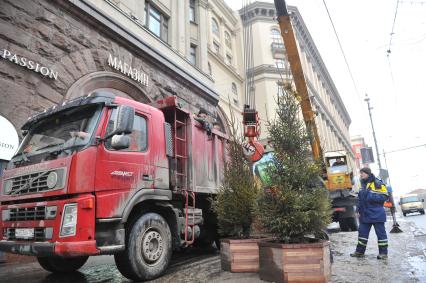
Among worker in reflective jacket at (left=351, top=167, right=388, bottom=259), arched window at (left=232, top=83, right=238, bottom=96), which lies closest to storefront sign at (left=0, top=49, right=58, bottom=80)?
worker in reflective jacket at (left=351, top=167, right=388, bottom=259)

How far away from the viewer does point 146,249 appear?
5094mm

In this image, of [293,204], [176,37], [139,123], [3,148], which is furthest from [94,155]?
[176,37]

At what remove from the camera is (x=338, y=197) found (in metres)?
13.5

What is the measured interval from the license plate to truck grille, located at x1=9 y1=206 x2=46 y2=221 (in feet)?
0.49

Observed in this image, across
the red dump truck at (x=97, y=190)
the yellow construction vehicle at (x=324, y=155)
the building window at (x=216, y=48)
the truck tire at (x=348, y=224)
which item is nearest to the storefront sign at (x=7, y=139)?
the red dump truck at (x=97, y=190)

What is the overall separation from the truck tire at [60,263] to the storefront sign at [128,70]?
7075mm

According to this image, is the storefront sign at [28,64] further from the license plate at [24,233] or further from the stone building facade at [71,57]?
the license plate at [24,233]

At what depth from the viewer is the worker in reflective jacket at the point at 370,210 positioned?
6.61 meters

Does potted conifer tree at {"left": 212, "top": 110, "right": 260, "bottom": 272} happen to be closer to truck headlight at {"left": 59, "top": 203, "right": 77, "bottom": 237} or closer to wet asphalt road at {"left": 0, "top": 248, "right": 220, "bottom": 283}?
wet asphalt road at {"left": 0, "top": 248, "right": 220, "bottom": 283}

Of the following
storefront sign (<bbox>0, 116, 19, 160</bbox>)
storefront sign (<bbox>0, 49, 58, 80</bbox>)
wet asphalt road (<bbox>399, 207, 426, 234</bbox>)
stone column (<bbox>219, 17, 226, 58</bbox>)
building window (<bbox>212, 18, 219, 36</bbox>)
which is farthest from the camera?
stone column (<bbox>219, 17, 226, 58</bbox>)

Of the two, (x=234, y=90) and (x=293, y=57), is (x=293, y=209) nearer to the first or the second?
(x=293, y=57)

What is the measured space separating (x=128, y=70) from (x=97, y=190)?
8.27 m

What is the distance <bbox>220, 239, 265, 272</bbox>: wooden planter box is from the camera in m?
5.40

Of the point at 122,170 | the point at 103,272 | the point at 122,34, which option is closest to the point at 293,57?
the point at 122,34
